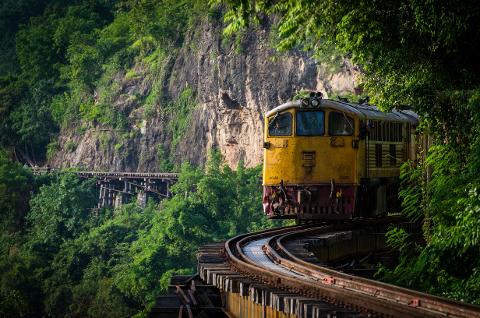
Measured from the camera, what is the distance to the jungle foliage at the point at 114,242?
40844mm

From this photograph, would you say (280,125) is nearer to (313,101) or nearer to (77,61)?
(313,101)

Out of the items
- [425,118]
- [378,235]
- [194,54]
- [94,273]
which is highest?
[194,54]

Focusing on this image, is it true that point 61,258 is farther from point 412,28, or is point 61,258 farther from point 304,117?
point 412,28

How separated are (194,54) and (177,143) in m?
4.36

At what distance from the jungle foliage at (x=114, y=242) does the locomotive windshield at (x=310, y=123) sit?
52.5 ft

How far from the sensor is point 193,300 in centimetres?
1438

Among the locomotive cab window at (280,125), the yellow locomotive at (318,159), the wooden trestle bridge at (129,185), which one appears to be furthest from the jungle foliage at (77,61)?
the yellow locomotive at (318,159)

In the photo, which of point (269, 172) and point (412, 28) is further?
point (269, 172)

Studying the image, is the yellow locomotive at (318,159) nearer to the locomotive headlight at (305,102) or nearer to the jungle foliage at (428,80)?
the locomotive headlight at (305,102)

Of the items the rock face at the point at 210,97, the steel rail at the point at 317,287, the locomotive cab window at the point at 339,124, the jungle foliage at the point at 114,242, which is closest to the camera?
the steel rail at the point at 317,287

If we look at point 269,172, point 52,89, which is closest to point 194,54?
point 52,89

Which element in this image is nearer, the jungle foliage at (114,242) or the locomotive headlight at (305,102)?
the locomotive headlight at (305,102)

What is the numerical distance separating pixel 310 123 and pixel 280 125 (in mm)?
657

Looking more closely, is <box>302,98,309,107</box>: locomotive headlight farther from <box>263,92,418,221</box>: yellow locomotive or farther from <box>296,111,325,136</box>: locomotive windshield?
<box>296,111,325,136</box>: locomotive windshield
